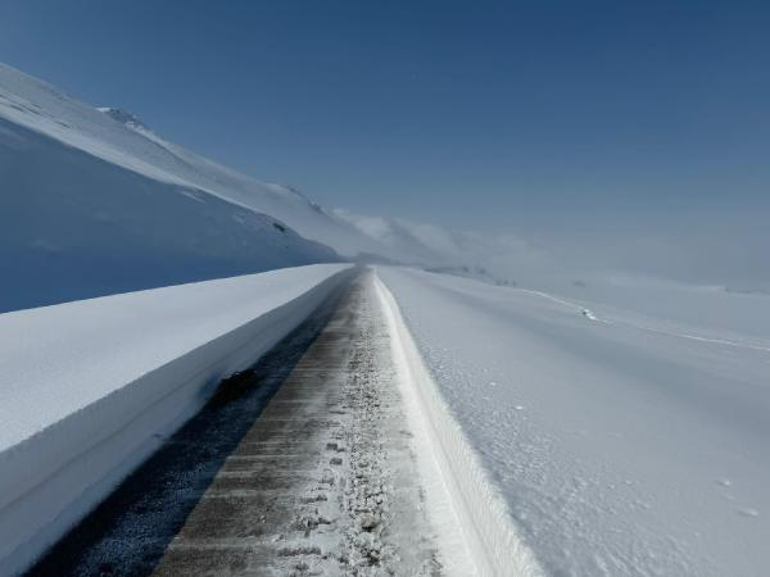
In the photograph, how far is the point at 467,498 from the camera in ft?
8.39

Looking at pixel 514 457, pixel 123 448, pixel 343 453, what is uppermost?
pixel 514 457

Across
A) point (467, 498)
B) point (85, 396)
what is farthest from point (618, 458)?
point (85, 396)

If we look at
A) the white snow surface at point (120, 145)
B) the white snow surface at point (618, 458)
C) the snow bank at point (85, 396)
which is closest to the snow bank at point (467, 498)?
the white snow surface at point (618, 458)

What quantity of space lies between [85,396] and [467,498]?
242cm

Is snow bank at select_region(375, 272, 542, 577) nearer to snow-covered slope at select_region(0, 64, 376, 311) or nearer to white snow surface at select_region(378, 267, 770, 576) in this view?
white snow surface at select_region(378, 267, 770, 576)

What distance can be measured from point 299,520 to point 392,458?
3.11 ft

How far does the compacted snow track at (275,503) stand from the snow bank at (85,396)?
0.17 metres

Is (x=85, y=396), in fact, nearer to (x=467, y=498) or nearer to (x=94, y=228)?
(x=467, y=498)

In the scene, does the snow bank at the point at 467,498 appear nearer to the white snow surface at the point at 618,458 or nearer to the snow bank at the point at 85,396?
the white snow surface at the point at 618,458

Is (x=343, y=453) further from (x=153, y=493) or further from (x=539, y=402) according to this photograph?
(x=539, y=402)

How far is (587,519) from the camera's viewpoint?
6.57ft

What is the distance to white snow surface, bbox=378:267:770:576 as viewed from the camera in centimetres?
178

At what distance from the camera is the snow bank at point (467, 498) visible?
6.21ft

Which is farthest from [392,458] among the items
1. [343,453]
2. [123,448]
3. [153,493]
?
[123,448]
